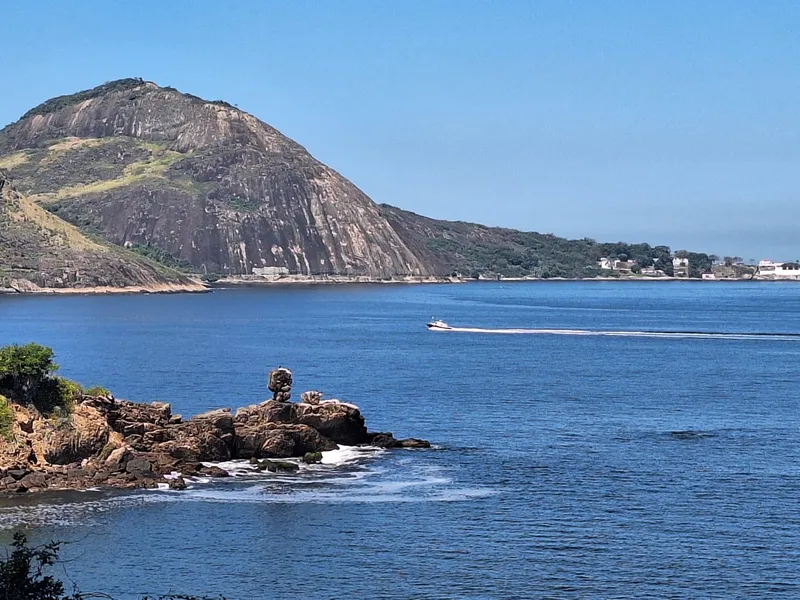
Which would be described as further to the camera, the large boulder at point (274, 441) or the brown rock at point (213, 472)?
the large boulder at point (274, 441)

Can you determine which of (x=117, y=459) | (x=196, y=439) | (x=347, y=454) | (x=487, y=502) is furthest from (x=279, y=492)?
(x=347, y=454)

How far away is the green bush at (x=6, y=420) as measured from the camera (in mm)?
49344

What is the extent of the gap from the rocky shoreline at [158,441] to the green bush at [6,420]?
0.15m

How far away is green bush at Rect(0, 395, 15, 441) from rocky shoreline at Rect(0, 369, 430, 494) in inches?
6.1

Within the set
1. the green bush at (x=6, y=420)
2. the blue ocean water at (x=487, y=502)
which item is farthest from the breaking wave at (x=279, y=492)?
the green bush at (x=6, y=420)

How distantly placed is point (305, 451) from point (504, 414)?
1756 cm

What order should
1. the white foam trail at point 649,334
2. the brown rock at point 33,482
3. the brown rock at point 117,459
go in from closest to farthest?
the brown rock at point 33,482, the brown rock at point 117,459, the white foam trail at point 649,334

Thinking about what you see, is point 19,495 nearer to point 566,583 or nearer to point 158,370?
point 566,583

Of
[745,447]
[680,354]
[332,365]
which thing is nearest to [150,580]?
[745,447]

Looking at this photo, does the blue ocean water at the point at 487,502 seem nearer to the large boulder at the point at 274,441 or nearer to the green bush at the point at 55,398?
the large boulder at the point at 274,441

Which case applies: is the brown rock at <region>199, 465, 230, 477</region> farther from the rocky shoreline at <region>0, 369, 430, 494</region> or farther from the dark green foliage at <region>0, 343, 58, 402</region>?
the dark green foliage at <region>0, 343, 58, 402</region>

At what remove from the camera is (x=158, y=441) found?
2136 inches

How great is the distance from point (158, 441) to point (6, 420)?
6832 millimetres

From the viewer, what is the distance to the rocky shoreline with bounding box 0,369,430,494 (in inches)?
1945
